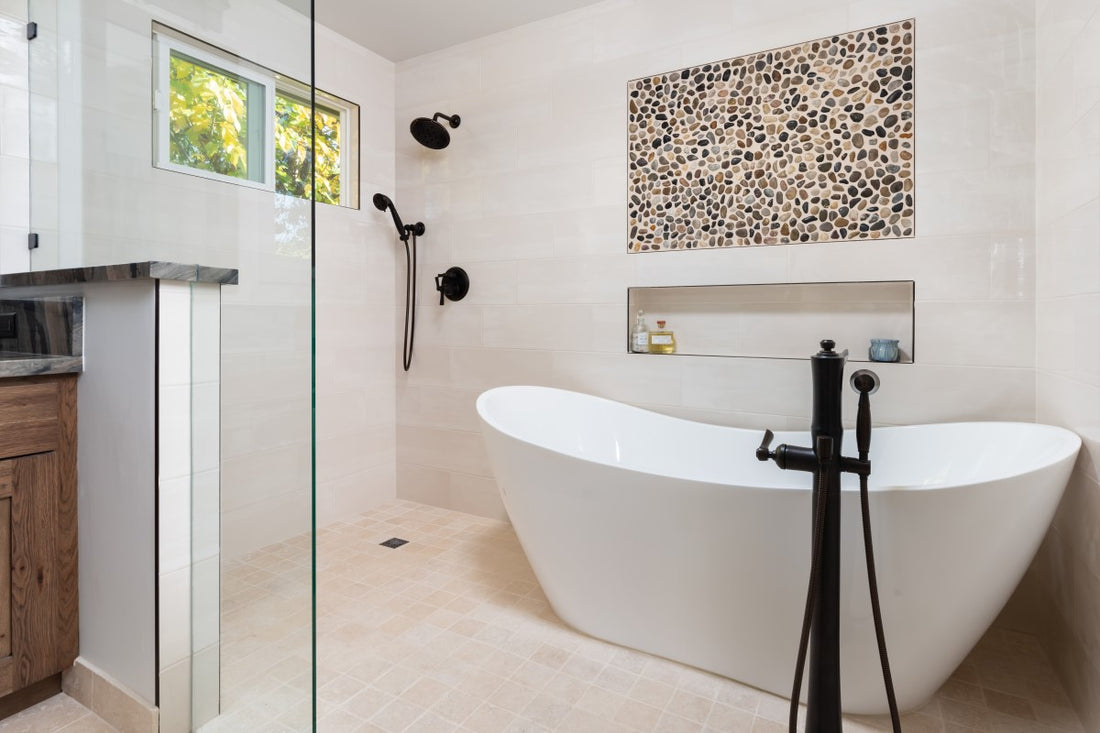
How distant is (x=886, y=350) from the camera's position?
2.13 m

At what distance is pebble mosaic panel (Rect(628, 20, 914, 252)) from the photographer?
2125mm

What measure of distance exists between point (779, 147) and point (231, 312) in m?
2.07

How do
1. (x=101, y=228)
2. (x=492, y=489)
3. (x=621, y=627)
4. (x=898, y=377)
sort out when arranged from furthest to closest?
(x=492, y=489) → (x=898, y=377) → (x=621, y=627) → (x=101, y=228)

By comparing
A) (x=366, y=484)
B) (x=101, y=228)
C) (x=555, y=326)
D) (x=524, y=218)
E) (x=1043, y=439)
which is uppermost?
(x=524, y=218)

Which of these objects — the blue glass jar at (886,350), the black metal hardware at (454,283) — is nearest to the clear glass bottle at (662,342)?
the blue glass jar at (886,350)

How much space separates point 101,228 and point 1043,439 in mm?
2674

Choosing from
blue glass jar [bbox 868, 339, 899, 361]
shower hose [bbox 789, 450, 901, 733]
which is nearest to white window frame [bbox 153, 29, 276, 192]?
shower hose [bbox 789, 450, 901, 733]

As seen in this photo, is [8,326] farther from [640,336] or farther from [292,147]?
[640,336]

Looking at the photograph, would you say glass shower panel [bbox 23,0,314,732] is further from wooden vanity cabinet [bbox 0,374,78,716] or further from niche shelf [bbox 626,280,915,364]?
niche shelf [bbox 626,280,915,364]

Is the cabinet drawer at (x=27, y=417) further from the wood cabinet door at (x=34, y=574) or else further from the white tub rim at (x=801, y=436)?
the white tub rim at (x=801, y=436)

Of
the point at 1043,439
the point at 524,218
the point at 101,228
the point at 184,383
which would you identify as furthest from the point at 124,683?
the point at 1043,439

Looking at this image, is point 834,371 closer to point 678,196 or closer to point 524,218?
point 678,196

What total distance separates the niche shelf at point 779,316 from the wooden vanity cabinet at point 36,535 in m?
2.00

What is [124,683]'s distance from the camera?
1390mm
